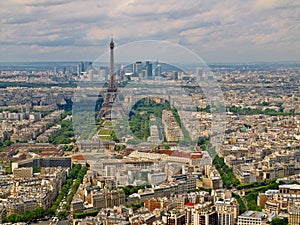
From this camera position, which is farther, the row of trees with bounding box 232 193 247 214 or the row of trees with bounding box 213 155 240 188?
the row of trees with bounding box 213 155 240 188

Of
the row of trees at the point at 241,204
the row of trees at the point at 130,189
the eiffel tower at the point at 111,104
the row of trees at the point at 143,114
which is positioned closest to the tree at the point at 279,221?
the row of trees at the point at 241,204

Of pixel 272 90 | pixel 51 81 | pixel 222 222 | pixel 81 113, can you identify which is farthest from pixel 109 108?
pixel 51 81

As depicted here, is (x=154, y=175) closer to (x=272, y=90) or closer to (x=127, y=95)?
(x=127, y=95)

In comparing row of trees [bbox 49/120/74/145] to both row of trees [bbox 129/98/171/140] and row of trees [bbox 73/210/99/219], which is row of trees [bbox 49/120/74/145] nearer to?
row of trees [bbox 129/98/171/140]

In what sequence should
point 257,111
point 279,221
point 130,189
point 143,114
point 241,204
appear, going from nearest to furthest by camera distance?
point 279,221 → point 241,204 → point 130,189 → point 143,114 → point 257,111

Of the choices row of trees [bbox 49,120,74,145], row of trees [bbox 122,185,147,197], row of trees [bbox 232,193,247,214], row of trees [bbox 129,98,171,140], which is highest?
row of trees [bbox 129,98,171,140]

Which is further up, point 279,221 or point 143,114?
point 143,114

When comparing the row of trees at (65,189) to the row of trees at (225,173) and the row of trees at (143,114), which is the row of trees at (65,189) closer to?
the row of trees at (143,114)

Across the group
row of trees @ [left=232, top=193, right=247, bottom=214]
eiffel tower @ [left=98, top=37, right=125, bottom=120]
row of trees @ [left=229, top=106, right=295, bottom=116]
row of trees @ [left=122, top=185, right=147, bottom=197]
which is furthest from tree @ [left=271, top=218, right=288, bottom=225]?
row of trees @ [left=229, top=106, right=295, bottom=116]

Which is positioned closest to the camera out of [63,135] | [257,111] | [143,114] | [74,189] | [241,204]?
[241,204]

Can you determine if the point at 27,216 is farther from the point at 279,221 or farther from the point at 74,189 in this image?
the point at 279,221

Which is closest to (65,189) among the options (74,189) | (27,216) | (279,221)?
(74,189)

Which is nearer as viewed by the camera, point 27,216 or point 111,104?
point 27,216
